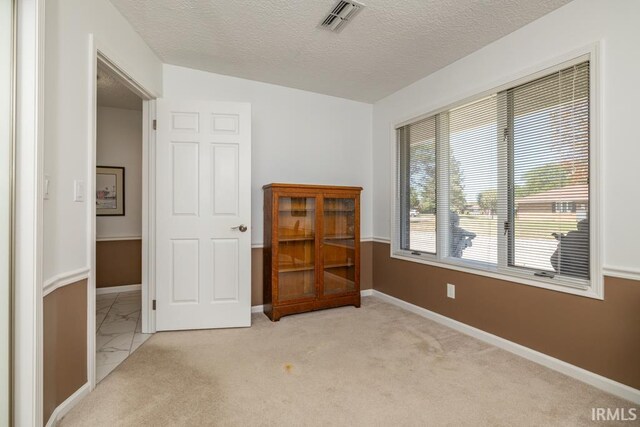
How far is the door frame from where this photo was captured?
198 cm

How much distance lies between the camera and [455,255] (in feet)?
10.2

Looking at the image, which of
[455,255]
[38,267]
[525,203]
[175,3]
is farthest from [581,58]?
[38,267]

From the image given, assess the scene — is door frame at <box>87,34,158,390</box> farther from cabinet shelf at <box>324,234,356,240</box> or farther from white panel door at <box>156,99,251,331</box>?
cabinet shelf at <box>324,234,356,240</box>

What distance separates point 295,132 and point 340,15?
1.58 metres

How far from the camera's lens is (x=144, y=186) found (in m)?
2.94

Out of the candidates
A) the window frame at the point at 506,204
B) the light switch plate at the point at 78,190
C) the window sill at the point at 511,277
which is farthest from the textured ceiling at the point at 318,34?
the window sill at the point at 511,277

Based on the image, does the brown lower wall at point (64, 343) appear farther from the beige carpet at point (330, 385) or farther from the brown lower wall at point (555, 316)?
the brown lower wall at point (555, 316)

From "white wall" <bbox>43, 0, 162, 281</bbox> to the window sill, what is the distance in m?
2.88

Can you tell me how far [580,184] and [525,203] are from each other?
1.26ft

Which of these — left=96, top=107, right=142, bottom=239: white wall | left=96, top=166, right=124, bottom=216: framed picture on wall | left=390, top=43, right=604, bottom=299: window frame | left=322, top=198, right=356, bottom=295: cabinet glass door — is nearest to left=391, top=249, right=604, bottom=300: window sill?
left=390, top=43, right=604, bottom=299: window frame

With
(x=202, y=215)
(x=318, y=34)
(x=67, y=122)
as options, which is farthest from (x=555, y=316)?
(x=67, y=122)

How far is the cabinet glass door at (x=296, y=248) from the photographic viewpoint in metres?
3.32

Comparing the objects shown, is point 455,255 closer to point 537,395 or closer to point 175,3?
point 537,395

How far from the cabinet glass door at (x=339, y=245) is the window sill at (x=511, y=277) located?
604 mm
